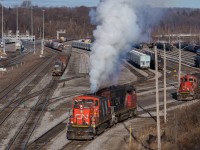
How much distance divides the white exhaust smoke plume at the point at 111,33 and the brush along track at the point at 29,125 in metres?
6.14

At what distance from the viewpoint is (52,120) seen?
1583 inches

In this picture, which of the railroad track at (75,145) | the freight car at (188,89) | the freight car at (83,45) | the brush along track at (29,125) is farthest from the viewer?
the freight car at (83,45)

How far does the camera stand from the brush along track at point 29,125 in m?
31.6

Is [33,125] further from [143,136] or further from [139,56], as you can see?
[139,56]

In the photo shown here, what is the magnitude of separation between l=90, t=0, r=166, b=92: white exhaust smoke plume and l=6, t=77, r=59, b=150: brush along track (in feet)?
20.1

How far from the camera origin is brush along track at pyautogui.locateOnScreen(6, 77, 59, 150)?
1245 inches

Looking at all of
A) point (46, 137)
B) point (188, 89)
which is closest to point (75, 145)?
point (46, 137)

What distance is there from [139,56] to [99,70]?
4902cm

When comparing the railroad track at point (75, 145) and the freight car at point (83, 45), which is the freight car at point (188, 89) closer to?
the railroad track at point (75, 145)

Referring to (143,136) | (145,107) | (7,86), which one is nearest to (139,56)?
(7,86)

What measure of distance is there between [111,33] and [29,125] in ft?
33.9

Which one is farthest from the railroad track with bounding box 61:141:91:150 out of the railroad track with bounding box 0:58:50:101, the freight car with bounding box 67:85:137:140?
the railroad track with bounding box 0:58:50:101

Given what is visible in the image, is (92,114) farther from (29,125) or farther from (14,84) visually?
(14,84)

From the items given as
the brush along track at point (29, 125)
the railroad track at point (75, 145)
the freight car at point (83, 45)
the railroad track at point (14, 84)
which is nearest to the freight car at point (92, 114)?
the railroad track at point (75, 145)
